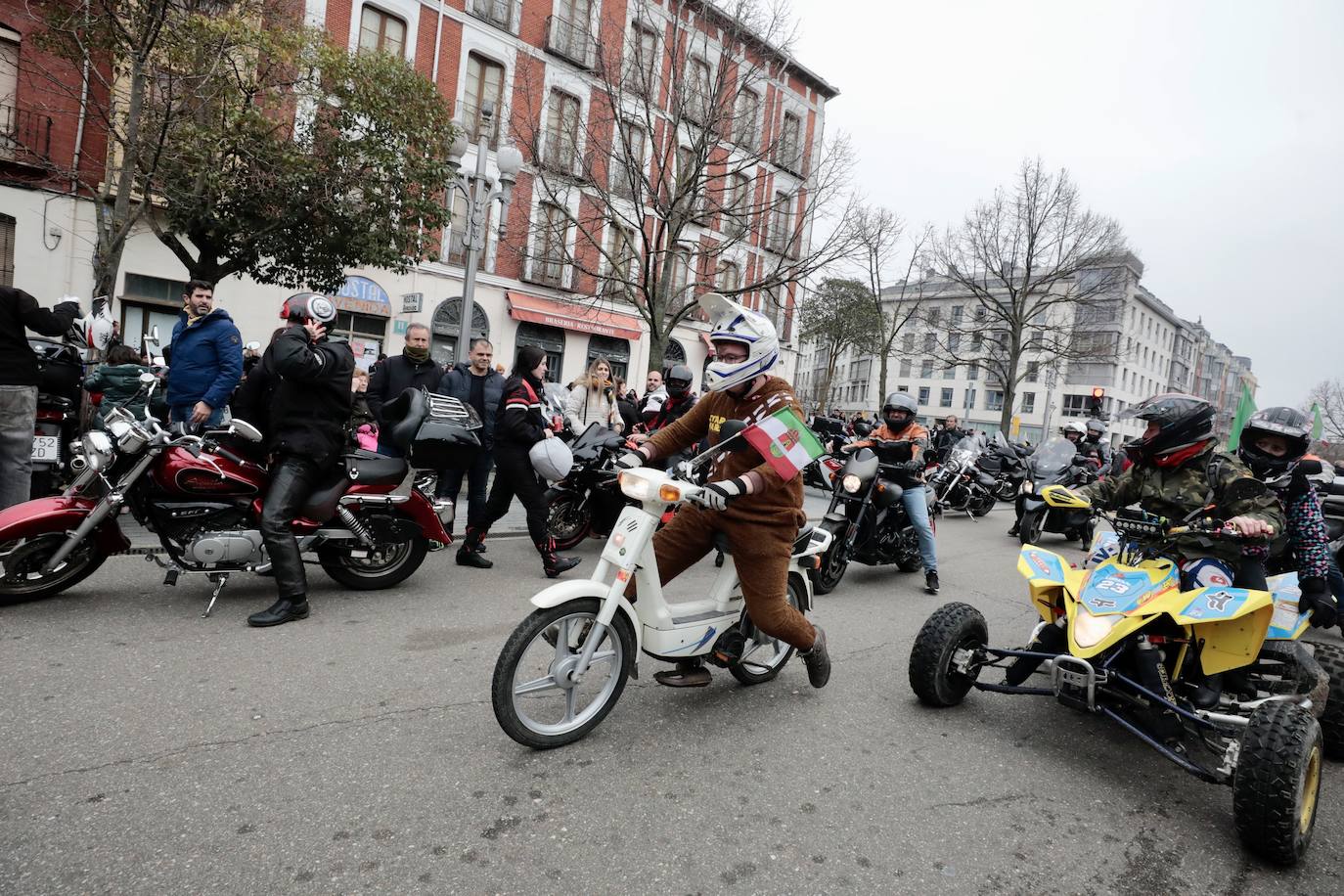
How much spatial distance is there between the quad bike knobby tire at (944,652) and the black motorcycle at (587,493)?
3.63 m

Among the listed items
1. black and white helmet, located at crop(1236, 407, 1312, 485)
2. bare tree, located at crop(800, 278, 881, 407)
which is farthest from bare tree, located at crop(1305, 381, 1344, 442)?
black and white helmet, located at crop(1236, 407, 1312, 485)

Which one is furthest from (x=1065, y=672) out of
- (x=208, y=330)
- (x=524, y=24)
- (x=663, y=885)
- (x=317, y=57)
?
(x=524, y=24)

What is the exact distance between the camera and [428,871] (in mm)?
2312

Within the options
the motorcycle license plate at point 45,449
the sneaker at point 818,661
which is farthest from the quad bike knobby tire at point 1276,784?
the motorcycle license plate at point 45,449

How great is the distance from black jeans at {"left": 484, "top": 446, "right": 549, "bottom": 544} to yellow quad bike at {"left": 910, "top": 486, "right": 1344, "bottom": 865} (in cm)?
329

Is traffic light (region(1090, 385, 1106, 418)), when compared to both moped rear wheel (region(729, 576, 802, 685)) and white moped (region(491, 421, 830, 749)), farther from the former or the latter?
white moped (region(491, 421, 830, 749))

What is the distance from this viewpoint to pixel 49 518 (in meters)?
4.25

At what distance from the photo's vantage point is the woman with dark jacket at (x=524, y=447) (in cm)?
596

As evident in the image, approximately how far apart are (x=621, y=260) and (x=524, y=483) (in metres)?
12.5

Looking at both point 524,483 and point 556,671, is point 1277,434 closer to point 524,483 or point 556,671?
point 556,671

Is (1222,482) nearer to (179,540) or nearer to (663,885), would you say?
(663,885)

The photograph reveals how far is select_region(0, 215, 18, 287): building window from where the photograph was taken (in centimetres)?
1439

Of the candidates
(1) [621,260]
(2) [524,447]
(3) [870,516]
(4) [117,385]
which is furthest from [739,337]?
(1) [621,260]

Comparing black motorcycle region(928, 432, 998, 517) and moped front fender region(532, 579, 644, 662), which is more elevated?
black motorcycle region(928, 432, 998, 517)
